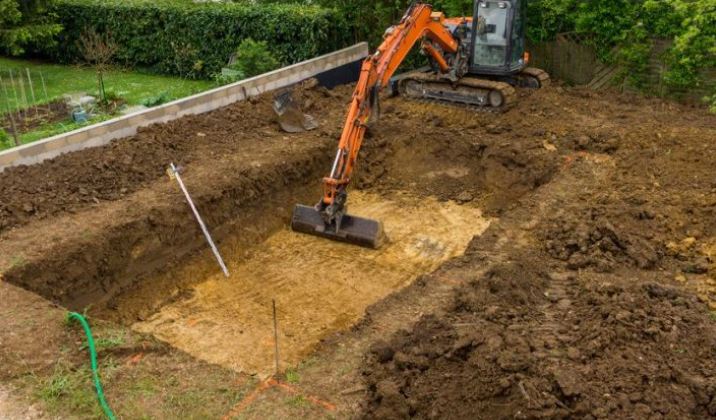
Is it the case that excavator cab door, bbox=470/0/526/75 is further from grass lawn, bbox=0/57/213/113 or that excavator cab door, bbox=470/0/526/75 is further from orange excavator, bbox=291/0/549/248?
grass lawn, bbox=0/57/213/113

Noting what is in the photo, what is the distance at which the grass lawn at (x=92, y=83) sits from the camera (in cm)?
1664

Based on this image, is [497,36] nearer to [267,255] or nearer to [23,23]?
[267,255]

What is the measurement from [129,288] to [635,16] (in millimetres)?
11781

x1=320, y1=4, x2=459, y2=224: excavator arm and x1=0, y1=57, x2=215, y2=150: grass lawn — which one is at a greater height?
x1=320, y1=4, x2=459, y2=224: excavator arm

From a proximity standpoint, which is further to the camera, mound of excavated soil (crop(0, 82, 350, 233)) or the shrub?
the shrub

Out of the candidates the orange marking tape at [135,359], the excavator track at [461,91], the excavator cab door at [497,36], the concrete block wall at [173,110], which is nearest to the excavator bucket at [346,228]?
the concrete block wall at [173,110]

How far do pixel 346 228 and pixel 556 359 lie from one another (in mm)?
4684

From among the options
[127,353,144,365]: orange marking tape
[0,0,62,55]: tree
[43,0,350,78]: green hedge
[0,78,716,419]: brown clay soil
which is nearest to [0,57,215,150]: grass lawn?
[43,0,350,78]: green hedge

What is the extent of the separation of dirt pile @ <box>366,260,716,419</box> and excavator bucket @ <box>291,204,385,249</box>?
2.83 meters

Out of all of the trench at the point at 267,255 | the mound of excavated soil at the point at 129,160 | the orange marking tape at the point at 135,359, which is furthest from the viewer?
the mound of excavated soil at the point at 129,160

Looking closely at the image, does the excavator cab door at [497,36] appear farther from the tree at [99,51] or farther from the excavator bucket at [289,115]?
the tree at [99,51]

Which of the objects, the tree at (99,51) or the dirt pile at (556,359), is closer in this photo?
the dirt pile at (556,359)

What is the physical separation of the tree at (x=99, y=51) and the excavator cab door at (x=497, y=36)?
8579 millimetres

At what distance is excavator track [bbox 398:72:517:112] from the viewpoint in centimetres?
1322
